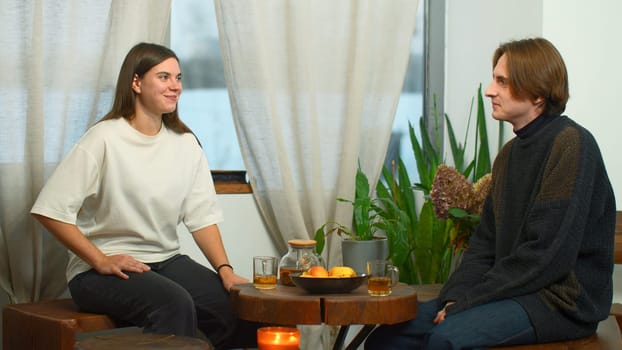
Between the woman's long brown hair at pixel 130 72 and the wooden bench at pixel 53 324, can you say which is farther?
the woman's long brown hair at pixel 130 72

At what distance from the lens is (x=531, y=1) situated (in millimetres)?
3484

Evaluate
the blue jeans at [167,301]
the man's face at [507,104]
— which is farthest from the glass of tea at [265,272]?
the man's face at [507,104]

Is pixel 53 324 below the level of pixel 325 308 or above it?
below

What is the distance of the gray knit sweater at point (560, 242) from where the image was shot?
233cm

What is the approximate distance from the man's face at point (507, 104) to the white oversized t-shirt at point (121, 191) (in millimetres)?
1136

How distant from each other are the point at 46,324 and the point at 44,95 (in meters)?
0.91

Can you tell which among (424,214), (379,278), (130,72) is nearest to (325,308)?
(379,278)

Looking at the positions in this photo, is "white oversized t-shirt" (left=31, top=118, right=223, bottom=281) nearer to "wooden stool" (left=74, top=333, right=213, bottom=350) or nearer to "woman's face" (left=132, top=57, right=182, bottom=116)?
"woman's face" (left=132, top=57, right=182, bottom=116)

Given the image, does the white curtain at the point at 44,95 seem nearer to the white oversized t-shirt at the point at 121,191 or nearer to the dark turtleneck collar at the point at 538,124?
the white oversized t-shirt at the point at 121,191

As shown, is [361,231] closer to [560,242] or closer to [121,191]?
[121,191]

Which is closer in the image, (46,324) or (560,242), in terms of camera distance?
(560,242)

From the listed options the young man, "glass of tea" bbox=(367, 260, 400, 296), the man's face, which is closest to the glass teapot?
"glass of tea" bbox=(367, 260, 400, 296)

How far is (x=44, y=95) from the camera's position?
124 inches

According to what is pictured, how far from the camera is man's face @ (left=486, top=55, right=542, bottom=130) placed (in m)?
2.52
